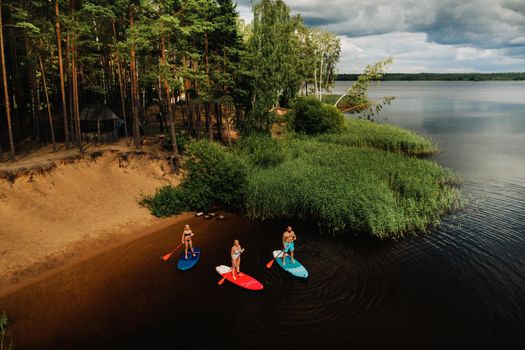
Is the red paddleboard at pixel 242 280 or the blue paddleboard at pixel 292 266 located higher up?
the blue paddleboard at pixel 292 266

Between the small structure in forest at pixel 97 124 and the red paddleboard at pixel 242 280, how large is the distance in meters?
22.5

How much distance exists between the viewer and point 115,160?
27.4m

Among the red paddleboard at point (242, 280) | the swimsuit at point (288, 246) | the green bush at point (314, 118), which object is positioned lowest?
the red paddleboard at point (242, 280)

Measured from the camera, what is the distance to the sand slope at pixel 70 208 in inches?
684

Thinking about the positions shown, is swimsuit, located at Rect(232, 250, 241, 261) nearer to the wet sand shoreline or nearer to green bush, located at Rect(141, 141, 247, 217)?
the wet sand shoreline

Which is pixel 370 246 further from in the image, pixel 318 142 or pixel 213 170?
pixel 318 142

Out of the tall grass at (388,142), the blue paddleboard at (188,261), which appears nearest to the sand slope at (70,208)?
the blue paddleboard at (188,261)

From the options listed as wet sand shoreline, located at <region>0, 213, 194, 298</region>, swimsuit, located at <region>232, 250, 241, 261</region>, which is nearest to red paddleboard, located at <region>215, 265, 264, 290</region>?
swimsuit, located at <region>232, 250, 241, 261</region>

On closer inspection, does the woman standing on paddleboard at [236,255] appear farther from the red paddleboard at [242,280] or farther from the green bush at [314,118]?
the green bush at [314,118]

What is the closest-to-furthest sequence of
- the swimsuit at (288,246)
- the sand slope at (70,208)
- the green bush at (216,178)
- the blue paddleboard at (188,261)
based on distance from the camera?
the swimsuit at (288,246), the blue paddleboard at (188,261), the sand slope at (70,208), the green bush at (216,178)

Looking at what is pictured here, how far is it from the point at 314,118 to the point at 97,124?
23821 millimetres

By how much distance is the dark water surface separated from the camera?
12.1 m

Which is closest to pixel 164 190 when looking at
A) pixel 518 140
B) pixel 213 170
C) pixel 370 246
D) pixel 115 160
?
pixel 213 170

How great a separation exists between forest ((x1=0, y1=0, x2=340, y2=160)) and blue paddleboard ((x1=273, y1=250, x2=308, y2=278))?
14.4m
